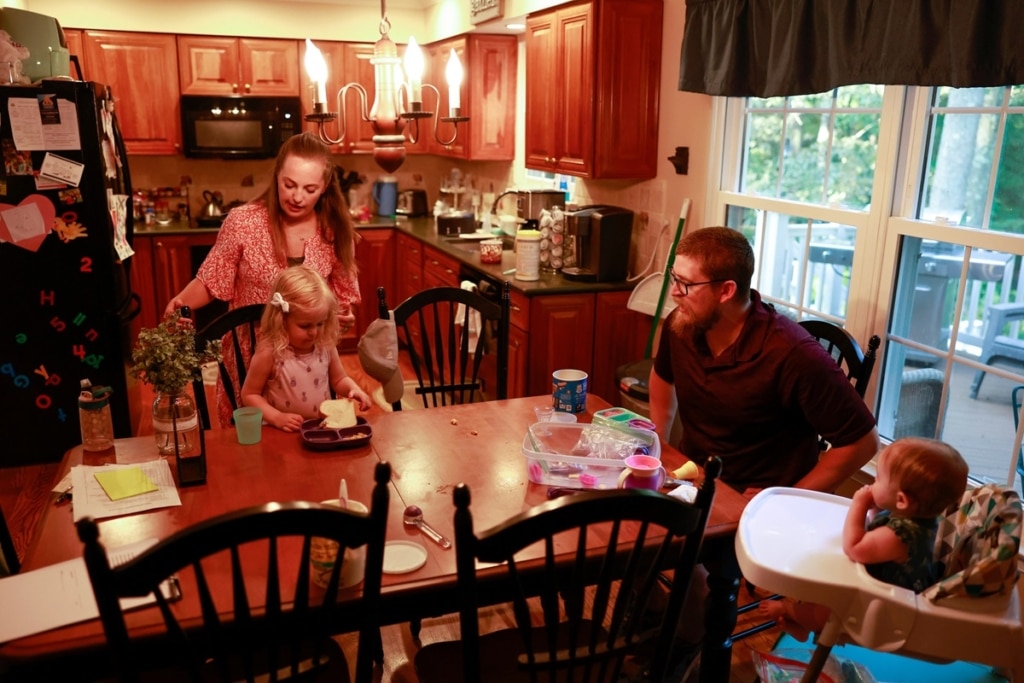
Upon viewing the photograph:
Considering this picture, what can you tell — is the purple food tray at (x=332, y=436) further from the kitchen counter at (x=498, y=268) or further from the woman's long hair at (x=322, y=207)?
the kitchen counter at (x=498, y=268)

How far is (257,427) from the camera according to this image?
206cm

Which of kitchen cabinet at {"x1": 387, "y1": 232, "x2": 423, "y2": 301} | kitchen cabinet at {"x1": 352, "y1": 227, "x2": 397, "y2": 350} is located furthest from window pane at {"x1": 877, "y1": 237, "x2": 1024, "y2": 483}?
kitchen cabinet at {"x1": 352, "y1": 227, "x2": 397, "y2": 350}

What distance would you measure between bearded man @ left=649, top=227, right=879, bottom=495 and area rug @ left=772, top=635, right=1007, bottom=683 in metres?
0.41

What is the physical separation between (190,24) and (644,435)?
461 centimetres

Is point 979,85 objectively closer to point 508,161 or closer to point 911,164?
point 911,164

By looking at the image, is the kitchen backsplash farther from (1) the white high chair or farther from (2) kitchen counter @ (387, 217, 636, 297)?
(1) the white high chair

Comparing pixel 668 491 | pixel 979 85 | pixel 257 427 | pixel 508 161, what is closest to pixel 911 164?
pixel 979 85

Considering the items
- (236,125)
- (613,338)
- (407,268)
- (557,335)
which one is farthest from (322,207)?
(236,125)

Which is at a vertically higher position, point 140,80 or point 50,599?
point 140,80

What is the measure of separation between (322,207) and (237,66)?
3064 millimetres

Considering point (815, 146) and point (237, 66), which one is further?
point (237, 66)

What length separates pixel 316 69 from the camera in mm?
2131

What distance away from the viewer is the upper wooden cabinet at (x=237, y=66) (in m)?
5.30

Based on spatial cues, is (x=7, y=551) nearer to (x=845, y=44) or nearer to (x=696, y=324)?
(x=696, y=324)
